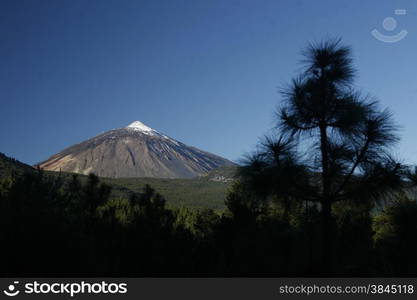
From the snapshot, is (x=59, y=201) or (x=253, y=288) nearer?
(x=253, y=288)

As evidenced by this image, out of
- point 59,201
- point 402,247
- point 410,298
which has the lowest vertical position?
point 410,298

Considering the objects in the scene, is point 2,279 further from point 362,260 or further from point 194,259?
point 362,260

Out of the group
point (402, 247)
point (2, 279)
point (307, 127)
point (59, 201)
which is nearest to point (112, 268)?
point (59, 201)

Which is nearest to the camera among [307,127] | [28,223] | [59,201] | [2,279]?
[2,279]

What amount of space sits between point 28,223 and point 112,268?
3.65 meters

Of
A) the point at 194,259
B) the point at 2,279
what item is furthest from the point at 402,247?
the point at 2,279

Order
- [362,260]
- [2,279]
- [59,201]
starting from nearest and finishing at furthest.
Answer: [2,279] < [59,201] < [362,260]

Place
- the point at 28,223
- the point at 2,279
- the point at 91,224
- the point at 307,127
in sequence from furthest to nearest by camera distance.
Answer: the point at 91,224, the point at 307,127, the point at 28,223, the point at 2,279

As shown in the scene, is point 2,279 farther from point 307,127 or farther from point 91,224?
point 91,224

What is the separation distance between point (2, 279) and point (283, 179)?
6426 mm

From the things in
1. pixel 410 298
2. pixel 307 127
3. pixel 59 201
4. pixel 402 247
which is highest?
pixel 307 127

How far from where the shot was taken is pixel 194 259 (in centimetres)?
1546

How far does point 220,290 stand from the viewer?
798cm

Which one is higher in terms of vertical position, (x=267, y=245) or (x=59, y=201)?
(x=59, y=201)
